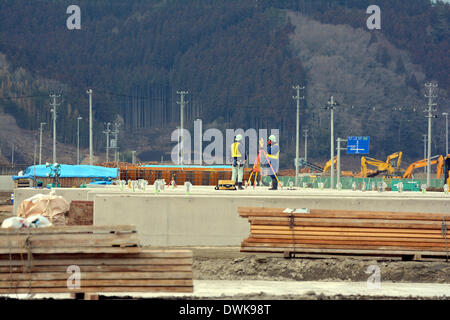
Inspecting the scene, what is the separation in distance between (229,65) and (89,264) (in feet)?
460

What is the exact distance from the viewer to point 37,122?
129375 millimetres

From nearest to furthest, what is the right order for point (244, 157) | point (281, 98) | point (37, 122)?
1. point (244, 157)
2. point (37, 122)
3. point (281, 98)

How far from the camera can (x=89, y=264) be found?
461 inches

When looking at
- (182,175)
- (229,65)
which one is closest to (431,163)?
(182,175)

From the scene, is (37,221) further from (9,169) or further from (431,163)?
(9,169)

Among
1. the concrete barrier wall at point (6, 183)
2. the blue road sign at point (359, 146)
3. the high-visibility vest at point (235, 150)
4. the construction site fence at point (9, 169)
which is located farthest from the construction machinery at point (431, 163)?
the construction site fence at point (9, 169)

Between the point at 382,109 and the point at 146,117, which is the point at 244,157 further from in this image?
the point at 146,117

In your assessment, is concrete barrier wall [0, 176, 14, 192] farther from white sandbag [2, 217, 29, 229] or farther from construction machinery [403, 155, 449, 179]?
white sandbag [2, 217, 29, 229]

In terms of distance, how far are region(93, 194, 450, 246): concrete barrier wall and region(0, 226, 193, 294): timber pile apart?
7259mm

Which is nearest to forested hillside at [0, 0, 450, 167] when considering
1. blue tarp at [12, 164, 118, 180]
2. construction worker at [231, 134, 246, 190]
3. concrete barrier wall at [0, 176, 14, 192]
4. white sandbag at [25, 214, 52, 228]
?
concrete barrier wall at [0, 176, 14, 192]

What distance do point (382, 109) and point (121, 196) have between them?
120186mm

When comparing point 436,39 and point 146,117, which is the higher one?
point 436,39

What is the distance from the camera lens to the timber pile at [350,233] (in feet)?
53.7
